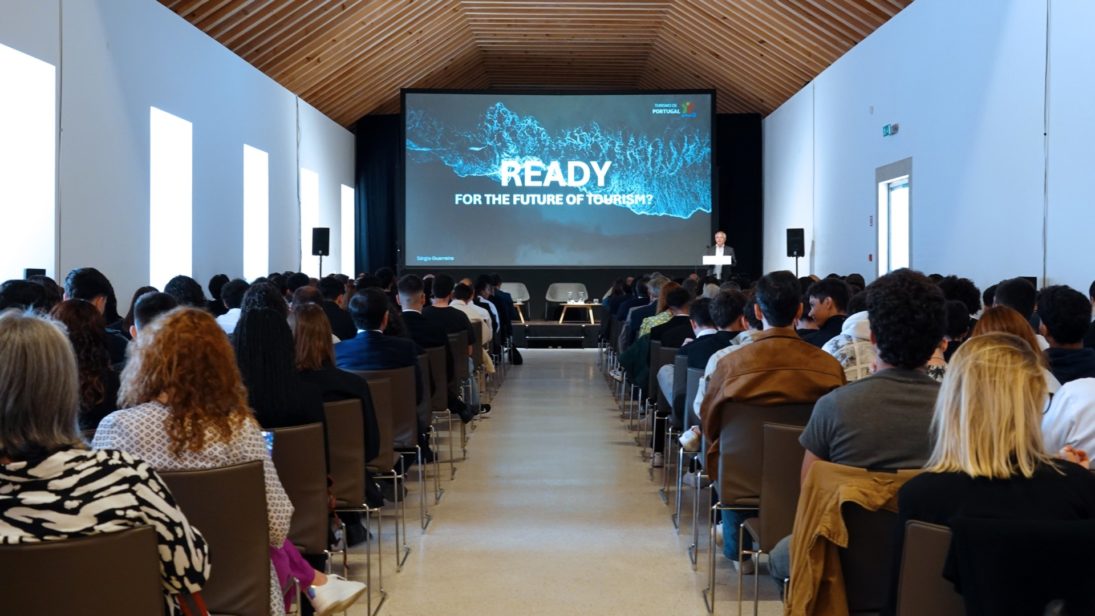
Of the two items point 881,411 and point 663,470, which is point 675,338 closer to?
point 663,470

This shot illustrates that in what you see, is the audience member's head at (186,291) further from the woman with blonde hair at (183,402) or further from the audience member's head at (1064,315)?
the audience member's head at (1064,315)

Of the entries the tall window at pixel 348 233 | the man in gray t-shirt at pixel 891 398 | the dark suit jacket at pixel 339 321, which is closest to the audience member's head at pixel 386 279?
the dark suit jacket at pixel 339 321

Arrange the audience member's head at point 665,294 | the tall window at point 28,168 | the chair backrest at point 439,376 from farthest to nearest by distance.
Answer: the tall window at point 28,168, the audience member's head at point 665,294, the chair backrest at point 439,376

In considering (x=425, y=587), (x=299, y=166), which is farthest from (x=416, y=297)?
(x=299, y=166)

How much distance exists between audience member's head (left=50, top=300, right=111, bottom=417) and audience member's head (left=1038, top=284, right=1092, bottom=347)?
310cm

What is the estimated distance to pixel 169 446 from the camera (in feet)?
9.02

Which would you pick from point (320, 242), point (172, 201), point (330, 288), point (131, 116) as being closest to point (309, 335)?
point (330, 288)

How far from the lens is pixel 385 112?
70.6 ft

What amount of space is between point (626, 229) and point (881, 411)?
14.6 meters

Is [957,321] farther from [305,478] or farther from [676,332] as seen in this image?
[305,478]

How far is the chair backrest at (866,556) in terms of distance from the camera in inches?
109

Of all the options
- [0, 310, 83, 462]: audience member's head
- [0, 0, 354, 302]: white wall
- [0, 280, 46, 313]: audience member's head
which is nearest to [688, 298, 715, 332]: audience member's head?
[0, 280, 46, 313]: audience member's head

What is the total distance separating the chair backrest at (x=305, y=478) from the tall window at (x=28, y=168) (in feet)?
18.5

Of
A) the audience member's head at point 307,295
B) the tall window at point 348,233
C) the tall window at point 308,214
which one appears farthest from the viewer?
the tall window at point 348,233
